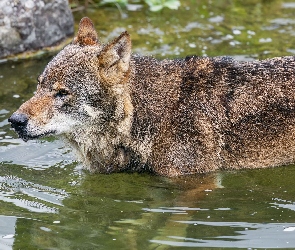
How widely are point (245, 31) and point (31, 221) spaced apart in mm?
7485

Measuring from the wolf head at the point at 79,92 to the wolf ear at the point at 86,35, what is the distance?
0.49m

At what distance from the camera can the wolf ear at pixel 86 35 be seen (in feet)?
27.9

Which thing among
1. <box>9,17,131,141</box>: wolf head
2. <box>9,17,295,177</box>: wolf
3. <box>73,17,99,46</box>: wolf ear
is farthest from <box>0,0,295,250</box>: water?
<box>73,17,99,46</box>: wolf ear

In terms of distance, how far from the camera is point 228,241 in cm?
682

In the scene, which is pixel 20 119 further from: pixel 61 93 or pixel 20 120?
→ pixel 61 93

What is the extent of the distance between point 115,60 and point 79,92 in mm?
567

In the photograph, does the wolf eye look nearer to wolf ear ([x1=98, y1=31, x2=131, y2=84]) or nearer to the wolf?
the wolf

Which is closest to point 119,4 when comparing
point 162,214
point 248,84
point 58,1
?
point 58,1

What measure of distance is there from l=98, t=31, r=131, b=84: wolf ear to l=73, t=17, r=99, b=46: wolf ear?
721 mm

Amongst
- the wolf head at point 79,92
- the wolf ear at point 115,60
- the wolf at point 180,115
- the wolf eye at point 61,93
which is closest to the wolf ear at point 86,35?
the wolf at point 180,115

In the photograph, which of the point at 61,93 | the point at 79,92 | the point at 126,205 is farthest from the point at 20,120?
the point at 126,205

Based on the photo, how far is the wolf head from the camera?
777cm

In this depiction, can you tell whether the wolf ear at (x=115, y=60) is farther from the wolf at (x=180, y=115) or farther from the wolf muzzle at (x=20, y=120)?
the wolf muzzle at (x=20, y=120)

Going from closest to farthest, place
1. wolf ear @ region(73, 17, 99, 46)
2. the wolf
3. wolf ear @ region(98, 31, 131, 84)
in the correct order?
wolf ear @ region(98, 31, 131, 84)
the wolf
wolf ear @ region(73, 17, 99, 46)
